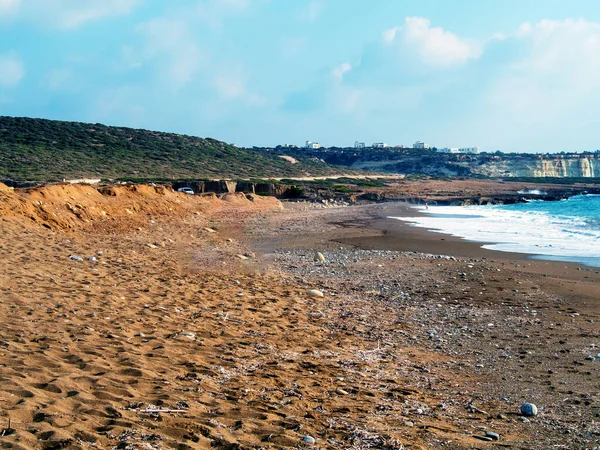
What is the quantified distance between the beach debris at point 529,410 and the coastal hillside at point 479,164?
10204 centimetres

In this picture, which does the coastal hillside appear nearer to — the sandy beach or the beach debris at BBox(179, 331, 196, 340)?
the sandy beach

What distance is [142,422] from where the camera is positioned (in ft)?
12.6

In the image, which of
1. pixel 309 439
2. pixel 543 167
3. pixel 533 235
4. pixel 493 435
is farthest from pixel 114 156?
pixel 543 167

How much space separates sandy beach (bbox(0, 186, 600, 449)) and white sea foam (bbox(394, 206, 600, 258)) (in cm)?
352

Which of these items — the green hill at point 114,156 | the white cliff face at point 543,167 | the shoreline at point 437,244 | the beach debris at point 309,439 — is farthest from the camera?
the white cliff face at point 543,167

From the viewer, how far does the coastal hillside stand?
4267 inches

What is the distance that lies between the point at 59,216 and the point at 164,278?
739cm

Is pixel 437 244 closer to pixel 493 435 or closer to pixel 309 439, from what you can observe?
pixel 493 435

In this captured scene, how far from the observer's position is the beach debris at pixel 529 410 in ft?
15.8

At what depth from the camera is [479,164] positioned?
110812 mm

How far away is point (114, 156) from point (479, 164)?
3012 inches

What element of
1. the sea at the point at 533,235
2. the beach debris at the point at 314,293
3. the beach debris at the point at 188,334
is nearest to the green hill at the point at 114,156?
the sea at the point at 533,235

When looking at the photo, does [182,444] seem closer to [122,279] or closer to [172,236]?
[122,279]

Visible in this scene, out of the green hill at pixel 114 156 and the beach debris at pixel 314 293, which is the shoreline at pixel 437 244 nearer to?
the beach debris at pixel 314 293
